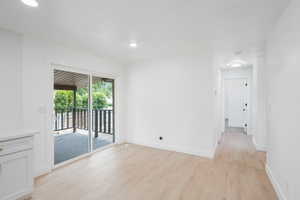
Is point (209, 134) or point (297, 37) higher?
point (297, 37)

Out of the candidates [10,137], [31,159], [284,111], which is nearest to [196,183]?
[284,111]

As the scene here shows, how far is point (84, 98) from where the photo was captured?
11.6 feet

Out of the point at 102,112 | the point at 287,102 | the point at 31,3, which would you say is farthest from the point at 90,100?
the point at 287,102

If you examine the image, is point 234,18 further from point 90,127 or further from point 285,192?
point 90,127

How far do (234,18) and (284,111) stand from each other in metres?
1.36

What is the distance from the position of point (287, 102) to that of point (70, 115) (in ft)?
12.4

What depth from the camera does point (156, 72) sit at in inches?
157

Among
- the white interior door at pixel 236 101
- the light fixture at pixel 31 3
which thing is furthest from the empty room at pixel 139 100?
the white interior door at pixel 236 101

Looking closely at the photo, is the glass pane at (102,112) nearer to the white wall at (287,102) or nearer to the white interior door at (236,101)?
the white wall at (287,102)

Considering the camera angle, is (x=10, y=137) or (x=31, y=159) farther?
(x=31, y=159)

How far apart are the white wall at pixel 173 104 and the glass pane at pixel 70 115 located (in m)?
1.36

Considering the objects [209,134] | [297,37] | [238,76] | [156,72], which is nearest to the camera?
[297,37]

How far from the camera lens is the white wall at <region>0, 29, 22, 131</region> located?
221 cm

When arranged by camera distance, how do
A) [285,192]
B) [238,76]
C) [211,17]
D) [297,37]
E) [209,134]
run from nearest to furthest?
[297,37], [285,192], [211,17], [209,134], [238,76]
